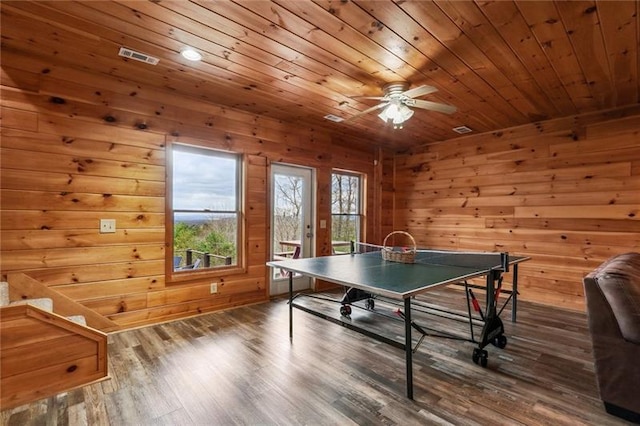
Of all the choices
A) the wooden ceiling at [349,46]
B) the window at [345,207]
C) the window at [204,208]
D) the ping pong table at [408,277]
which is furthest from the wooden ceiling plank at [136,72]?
the ping pong table at [408,277]

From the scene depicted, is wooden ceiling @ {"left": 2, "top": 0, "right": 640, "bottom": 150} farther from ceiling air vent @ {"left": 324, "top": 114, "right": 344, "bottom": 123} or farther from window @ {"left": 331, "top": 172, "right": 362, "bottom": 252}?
window @ {"left": 331, "top": 172, "right": 362, "bottom": 252}

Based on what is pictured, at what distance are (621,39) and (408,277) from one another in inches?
94.0

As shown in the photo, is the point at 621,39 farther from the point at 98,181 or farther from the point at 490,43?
the point at 98,181

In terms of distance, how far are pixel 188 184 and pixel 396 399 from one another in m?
3.10

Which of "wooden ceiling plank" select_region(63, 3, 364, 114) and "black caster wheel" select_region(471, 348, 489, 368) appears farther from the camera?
"black caster wheel" select_region(471, 348, 489, 368)

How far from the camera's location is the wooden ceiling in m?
2.07

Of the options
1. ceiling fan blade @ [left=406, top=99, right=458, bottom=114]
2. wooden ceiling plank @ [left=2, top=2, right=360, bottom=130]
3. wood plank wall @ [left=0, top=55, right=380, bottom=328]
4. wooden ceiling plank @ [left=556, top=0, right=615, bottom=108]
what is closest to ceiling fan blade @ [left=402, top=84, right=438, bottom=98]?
ceiling fan blade @ [left=406, top=99, right=458, bottom=114]

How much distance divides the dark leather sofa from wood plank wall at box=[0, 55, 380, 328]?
3505mm

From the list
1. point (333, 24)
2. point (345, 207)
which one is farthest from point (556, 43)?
point (345, 207)

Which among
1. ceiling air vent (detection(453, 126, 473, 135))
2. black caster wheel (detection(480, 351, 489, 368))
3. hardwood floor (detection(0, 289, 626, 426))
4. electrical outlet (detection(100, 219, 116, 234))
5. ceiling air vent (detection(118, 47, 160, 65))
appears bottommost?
hardwood floor (detection(0, 289, 626, 426))

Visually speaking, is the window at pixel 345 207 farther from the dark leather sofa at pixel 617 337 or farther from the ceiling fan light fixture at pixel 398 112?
the dark leather sofa at pixel 617 337

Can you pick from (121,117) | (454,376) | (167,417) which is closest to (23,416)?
(167,417)

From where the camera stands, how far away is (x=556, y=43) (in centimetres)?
241

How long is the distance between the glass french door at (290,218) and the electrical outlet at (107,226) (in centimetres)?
196
